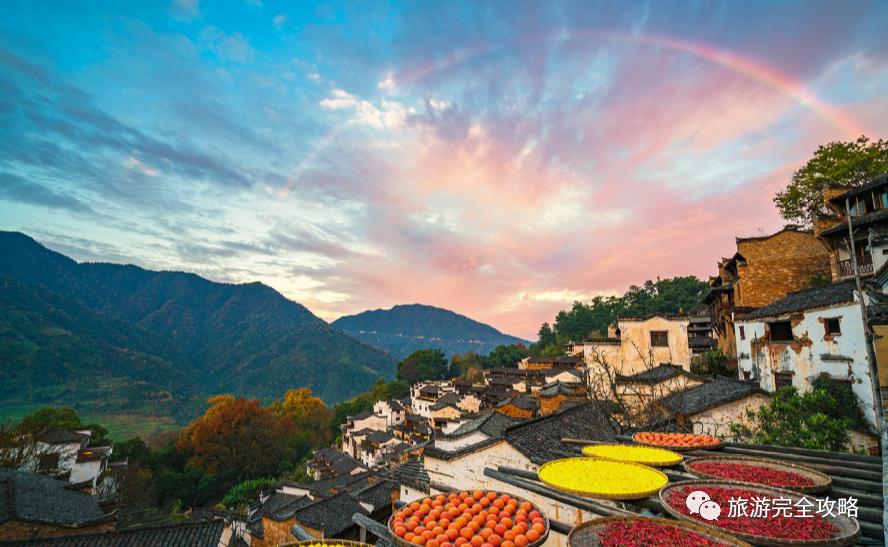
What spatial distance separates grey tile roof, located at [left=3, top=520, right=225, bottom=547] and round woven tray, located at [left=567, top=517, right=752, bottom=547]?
48.8 ft

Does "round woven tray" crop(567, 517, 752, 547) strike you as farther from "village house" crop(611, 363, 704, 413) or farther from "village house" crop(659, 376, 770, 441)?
"village house" crop(611, 363, 704, 413)

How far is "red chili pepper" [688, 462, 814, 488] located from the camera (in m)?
3.83

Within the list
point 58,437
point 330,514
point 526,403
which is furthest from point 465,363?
point 330,514

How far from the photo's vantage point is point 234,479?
162ft

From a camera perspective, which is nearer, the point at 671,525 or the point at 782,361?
the point at 671,525

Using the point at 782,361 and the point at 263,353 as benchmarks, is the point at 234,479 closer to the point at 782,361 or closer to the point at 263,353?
the point at 782,361

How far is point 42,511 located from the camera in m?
14.9

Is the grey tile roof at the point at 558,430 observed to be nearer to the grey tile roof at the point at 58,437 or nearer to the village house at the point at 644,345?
the village house at the point at 644,345

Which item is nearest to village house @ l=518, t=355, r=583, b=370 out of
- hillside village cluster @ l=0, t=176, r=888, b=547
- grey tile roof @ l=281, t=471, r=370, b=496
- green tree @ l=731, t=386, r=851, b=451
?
hillside village cluster @ l=0, t=176, r=888, b=547

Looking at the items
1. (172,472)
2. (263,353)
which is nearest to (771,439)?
(172,472)

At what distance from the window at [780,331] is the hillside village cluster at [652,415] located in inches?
2.1

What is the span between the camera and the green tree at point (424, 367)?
85.2m

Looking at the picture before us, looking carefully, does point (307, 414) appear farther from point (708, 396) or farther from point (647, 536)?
point (647, 536)

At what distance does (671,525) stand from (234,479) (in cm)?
5983
